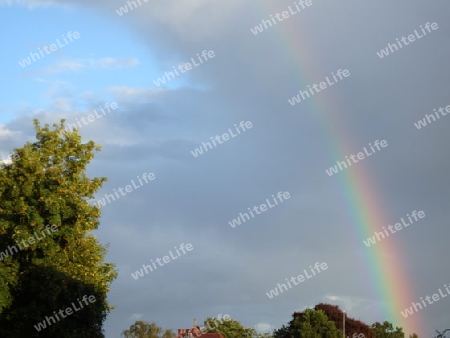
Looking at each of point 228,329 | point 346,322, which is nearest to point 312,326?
point 346,322

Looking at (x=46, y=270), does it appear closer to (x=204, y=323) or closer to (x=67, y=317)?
(x=67, y=317)

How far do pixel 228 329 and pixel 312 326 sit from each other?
50469 mm

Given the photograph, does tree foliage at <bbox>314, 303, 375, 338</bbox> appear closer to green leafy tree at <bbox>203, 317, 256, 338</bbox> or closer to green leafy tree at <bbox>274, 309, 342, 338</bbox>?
green leafy tree at <bbox>274, 309, 342, 338</bbox>

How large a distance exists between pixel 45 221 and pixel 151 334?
210ft

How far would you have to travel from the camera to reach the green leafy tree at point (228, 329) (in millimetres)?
150250

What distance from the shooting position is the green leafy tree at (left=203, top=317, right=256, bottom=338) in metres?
150

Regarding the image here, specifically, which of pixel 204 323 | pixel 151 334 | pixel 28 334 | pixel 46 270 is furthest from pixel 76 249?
pixel 204 323

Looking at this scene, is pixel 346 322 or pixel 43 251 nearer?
pixel 43 251

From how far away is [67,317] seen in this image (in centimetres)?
3719

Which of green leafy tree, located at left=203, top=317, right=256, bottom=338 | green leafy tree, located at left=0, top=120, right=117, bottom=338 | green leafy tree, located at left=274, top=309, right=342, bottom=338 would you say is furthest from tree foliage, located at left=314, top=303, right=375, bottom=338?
green leafy tree, located at left=0, top=120, right=117, bottom=338

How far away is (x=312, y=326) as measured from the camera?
4045 inches

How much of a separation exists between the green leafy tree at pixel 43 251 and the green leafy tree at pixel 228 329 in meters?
114

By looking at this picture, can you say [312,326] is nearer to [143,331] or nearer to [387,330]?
[143,331]

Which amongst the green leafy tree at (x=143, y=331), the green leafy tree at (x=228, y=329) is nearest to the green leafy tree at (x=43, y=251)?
the green leafy tree at (x=143, y=331)
